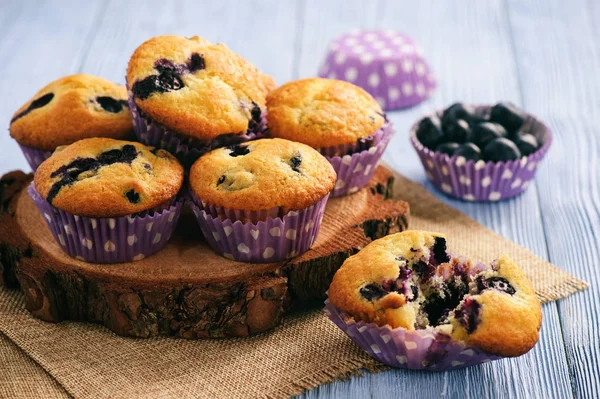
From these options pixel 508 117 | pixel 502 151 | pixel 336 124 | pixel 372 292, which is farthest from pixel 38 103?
pixel 508 117

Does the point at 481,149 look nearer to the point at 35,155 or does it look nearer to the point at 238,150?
the point at 238,150

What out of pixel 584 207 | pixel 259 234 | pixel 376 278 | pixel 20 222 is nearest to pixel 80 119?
pixel 20 222

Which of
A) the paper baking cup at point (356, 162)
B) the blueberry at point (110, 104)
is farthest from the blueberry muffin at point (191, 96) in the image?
the paper baking cup at point (356, 162)

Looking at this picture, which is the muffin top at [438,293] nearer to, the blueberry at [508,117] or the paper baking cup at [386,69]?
the blueberry at [508,117]

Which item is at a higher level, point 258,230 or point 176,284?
point 258,230

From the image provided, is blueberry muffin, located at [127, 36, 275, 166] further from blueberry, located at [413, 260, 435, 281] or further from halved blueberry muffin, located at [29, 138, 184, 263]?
blueberry, located at [413, 260, 435, 281]

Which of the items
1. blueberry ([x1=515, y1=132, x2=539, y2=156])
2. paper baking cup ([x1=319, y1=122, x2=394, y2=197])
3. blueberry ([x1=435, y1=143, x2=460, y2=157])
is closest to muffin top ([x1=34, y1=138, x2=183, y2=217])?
paper baking cup ([x1=319, y1=122, x2=394, y2=197])
